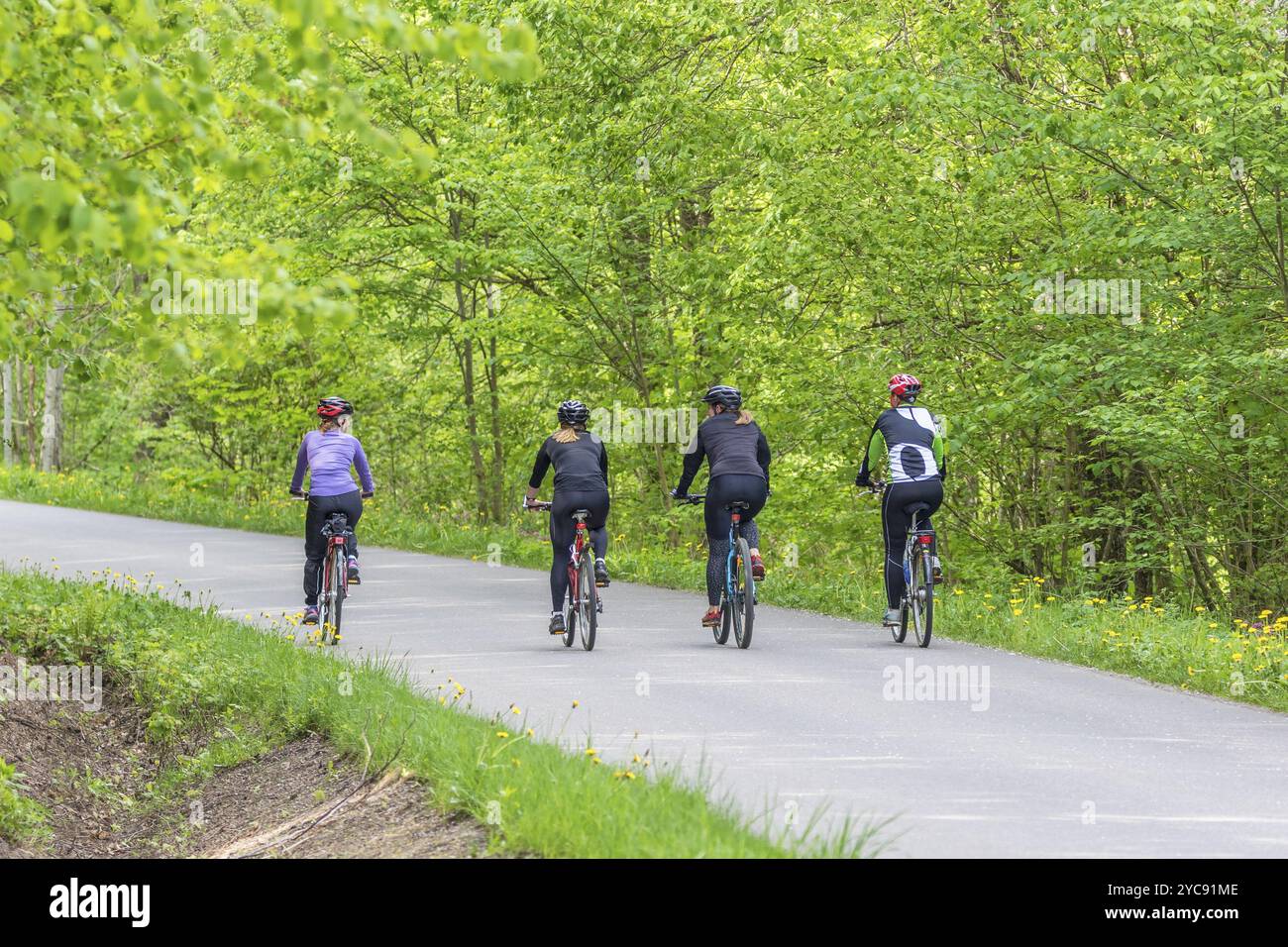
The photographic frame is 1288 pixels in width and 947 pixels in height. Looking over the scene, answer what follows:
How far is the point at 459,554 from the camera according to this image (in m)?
22.2

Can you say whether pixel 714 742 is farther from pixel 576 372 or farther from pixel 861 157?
pixel 576 372

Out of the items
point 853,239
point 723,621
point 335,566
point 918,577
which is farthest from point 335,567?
point 853,239

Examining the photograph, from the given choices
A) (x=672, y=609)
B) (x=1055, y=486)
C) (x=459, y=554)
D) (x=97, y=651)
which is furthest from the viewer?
(x=459, y=554)

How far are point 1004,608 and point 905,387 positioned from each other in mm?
2826

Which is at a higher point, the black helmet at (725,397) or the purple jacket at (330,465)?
the black helmet at (725,397)

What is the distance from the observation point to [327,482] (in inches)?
542

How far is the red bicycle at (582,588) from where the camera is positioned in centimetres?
1301

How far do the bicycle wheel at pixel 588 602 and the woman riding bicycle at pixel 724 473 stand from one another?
0.92 m

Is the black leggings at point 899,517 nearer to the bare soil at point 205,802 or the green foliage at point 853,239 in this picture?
the green foliage at point 853,239

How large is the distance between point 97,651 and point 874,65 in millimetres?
9565

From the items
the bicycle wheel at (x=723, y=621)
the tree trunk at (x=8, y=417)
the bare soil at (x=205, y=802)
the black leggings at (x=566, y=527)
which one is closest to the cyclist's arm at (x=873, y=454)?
the bicycle wheel at (x=723, y=621)

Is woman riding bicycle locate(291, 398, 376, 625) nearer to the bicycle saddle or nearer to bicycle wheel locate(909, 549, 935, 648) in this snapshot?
the bicycle saddle

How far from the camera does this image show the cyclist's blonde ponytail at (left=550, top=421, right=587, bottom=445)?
1330 cm
